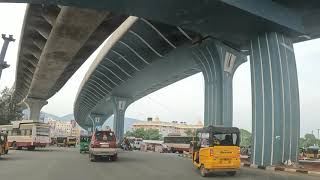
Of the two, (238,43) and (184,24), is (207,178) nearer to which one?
(184,24)

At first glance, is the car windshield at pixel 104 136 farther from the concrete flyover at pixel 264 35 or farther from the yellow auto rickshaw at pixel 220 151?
the yellow auto rickshaw at pixel 220 151

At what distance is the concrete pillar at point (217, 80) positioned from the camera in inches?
1371

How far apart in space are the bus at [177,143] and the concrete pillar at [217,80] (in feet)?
50.4

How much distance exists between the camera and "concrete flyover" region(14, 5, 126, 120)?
89.0 ft

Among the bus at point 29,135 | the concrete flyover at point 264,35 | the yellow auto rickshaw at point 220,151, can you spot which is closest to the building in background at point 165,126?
the bus at point 29,135

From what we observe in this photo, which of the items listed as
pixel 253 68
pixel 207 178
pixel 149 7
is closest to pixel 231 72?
pixel 253 68

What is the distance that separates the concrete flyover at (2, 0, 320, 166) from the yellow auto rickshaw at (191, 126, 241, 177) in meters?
6.09

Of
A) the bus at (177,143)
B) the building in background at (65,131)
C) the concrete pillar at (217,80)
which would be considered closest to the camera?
the concrete pillar at (217,80)

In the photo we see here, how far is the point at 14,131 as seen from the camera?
46531mm

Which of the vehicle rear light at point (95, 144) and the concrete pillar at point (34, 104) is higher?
the concrete pillar at point (34, 104)

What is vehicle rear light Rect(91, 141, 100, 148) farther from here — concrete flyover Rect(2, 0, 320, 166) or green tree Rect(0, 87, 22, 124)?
green tree Rect(0, 87, 22, 124)

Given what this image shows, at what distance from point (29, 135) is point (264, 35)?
92.5ft

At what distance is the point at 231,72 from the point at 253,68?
38.8 feet

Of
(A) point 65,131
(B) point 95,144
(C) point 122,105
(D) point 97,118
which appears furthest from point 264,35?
(A) point 65,131
